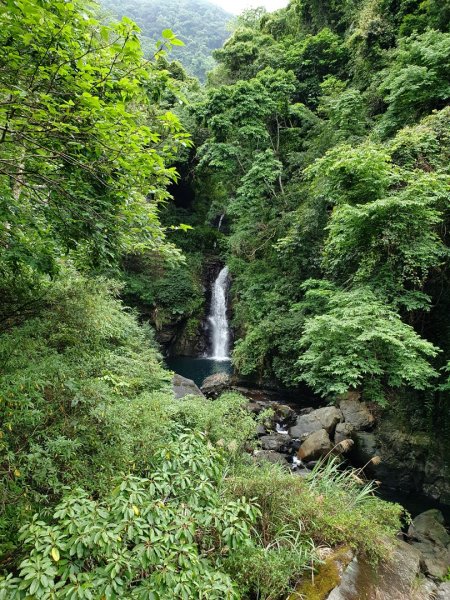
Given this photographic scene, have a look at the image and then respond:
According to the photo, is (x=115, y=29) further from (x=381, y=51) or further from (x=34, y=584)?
(x=381, y=51)

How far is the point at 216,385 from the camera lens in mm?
13258

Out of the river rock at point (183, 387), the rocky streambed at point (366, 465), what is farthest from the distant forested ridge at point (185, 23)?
the rocky streambed at point (366, 465)

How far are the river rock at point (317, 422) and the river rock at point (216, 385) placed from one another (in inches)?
142

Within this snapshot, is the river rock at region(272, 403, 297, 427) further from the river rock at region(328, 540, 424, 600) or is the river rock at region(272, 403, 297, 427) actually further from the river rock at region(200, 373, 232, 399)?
the river rock at region(328, 540, 424, 600)

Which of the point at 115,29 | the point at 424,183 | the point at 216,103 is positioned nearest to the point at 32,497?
the point at 115,29

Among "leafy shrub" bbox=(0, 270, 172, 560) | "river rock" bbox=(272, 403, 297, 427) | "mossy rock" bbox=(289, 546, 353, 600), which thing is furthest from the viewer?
"river rock" bbox=(272, 403, 297, 427)

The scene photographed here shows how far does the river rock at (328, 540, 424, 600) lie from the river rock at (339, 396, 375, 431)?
4.79 metres

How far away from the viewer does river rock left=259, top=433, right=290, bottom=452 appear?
8867 millimetres

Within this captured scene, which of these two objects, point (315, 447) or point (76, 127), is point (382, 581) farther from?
point (76, 127)

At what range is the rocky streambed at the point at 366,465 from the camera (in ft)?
11.8

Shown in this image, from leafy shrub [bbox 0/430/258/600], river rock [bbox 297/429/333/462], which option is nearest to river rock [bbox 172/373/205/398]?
river rock [bbox 297/429/333/462]

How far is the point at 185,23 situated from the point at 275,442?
75472mm

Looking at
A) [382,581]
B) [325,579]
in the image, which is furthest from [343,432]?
[325,579]

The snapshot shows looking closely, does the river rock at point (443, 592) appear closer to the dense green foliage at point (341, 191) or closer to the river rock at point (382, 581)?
the river rock at point (382, 581)
